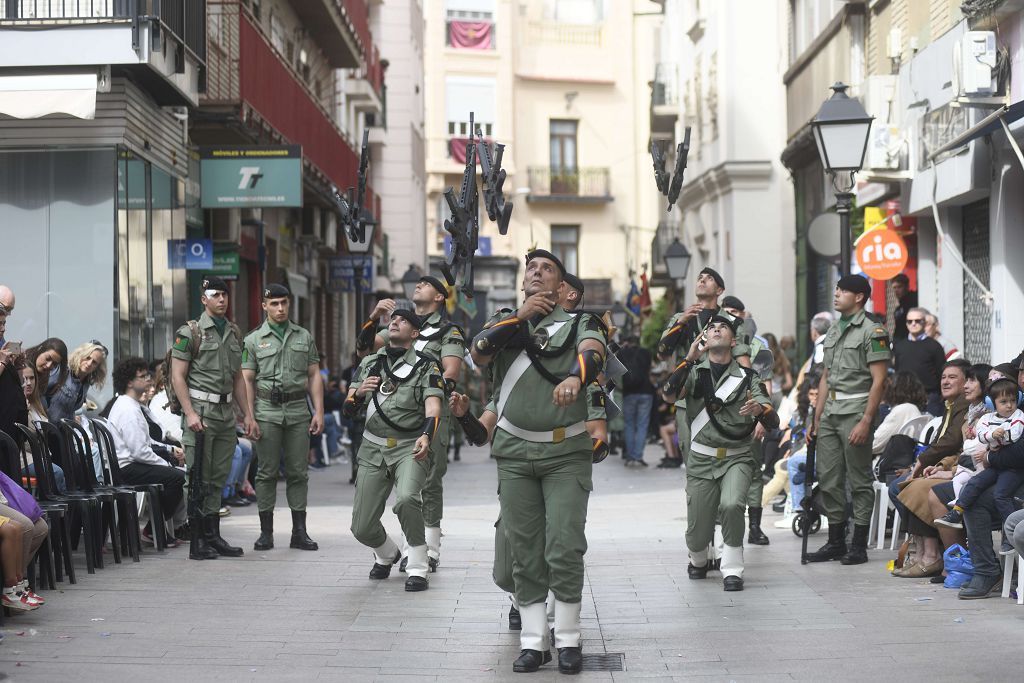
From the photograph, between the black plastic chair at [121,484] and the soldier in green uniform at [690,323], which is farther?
the black plastic chair at [121,484]

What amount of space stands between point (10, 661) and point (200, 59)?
11.7 metres

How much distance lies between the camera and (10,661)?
811cm

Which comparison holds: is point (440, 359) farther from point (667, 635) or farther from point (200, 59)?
point (200, 59)

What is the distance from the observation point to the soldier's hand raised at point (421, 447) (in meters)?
10.8

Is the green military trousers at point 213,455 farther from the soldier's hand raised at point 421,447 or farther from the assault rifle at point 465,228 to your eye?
the assault rifle at point 465,228

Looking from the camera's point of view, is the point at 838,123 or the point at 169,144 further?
the point at 169,144

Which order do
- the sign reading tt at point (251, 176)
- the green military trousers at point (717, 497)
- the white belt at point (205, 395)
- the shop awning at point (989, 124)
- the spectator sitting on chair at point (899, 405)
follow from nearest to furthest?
the green military trousers at point (717, 497) < the white belt at point (205, 395) < the spectator sitting on chair at point (899, 405) < the shop awning at point (989, 124) < the sign reading tt at point (251, 176)

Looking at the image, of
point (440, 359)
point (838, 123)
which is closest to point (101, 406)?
point (440, 359)

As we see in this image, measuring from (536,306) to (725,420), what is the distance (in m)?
3.53

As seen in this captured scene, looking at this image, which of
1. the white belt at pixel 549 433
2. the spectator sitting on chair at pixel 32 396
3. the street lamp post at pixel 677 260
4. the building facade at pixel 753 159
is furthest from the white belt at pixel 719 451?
the building facade at pixel 753 159

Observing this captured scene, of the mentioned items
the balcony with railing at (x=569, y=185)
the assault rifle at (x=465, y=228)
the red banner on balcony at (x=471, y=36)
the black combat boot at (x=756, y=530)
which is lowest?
the black combat boot at (x=756, y=530)

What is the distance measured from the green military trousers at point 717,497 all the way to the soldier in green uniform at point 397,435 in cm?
182

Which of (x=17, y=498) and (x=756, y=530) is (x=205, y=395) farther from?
(x=756, y=530)

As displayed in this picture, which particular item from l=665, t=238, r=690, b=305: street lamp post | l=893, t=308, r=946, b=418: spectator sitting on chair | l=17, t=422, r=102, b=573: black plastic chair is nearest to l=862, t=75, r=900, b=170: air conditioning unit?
l=893, t=308, r=946, b=418: spectator sitting on chair
